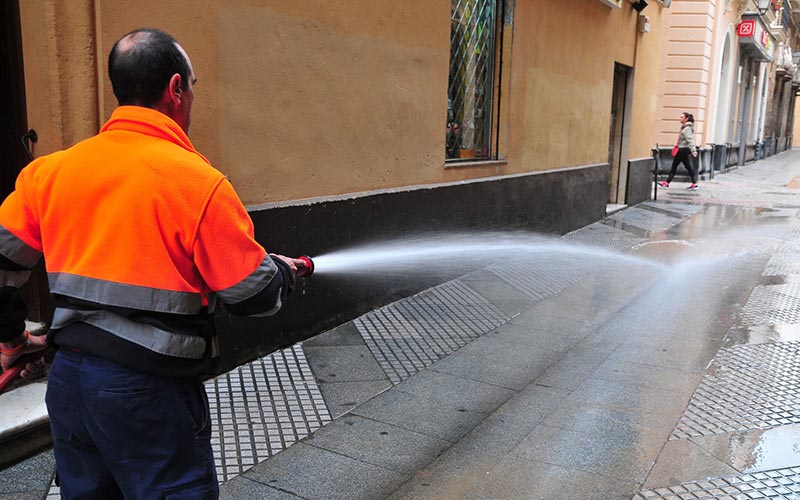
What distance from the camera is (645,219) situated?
13.1 m

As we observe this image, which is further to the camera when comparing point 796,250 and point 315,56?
point 796,250

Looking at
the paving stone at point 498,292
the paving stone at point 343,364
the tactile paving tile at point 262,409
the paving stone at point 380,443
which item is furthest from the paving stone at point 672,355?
the tactile paving tile at point 262,409

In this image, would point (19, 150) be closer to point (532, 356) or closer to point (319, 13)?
point (319, 13)

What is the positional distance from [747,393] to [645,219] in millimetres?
8675

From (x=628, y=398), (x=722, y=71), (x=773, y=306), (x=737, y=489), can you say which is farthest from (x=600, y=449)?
(x=722, y=71)

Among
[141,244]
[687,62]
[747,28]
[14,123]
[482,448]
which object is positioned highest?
[747,28]

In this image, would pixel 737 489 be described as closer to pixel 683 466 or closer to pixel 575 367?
pixel 683 466

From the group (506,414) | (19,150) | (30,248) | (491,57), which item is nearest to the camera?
(30,248)

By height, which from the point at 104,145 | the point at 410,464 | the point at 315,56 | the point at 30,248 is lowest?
the point at 410,464

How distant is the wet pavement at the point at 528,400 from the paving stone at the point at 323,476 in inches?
0.4

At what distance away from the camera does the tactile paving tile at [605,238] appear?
10.4 m

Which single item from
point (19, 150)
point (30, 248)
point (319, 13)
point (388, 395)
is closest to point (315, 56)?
point (319, 13)

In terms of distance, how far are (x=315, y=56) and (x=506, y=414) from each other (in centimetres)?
291

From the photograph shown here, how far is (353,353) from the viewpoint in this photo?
17.5 ft
